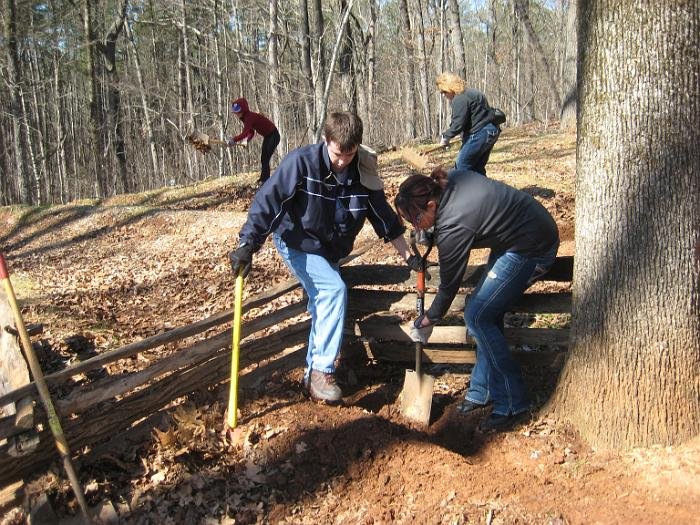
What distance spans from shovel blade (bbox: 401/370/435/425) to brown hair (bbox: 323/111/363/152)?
66.3 inches

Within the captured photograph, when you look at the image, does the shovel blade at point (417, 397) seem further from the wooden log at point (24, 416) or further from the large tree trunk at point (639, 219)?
the wooden log at point (24, 416)

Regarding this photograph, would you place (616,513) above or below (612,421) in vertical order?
below

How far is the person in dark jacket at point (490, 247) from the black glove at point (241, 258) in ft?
3.49

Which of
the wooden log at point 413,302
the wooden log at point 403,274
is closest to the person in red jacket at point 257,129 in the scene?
the wooden log at point 403,274

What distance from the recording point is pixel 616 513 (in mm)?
3047

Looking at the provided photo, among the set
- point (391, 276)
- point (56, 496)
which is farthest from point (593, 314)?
point (56, 496)

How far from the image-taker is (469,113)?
758 cm

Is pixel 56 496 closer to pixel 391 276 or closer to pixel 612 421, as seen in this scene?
pixel 391 276

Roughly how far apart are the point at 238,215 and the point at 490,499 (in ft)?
27.2

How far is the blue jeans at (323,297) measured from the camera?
4.09 metres

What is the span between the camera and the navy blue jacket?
12.7 feet

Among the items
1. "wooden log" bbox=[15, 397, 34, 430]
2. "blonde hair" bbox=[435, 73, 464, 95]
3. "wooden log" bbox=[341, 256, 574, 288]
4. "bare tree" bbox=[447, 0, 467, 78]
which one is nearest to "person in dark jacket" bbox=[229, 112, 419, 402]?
"wooden log" bbox=[341, 256, 574, 288]

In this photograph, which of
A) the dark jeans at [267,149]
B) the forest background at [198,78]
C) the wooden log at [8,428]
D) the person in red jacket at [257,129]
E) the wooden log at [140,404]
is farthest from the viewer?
the forest background at [198,78]

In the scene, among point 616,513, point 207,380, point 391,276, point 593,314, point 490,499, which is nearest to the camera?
point 616,513
